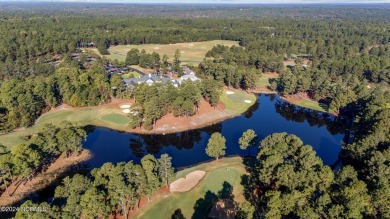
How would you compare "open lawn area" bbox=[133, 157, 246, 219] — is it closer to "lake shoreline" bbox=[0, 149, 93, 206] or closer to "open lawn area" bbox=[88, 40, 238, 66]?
"lake shoreline" bbox=[0, 149, 93, 206]

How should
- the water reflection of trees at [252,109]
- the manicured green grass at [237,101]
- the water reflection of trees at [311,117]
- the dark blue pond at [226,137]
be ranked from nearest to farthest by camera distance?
1. the dark blue pond at [226,137]
2. the water reflection of trees at [311,117]
3. the water reflection of trees at [252,109]
4. the manicured green grass at [237,101]

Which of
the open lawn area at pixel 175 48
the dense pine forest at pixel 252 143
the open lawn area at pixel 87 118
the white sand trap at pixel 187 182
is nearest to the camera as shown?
the dense pine forest at pixel 252 143

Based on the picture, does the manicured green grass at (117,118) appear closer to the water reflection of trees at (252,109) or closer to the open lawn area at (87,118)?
the open lawn area at (87,118)

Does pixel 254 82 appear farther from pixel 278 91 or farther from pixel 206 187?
pixel 206 187

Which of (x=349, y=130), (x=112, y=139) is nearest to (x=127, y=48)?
(x=112, y=139)

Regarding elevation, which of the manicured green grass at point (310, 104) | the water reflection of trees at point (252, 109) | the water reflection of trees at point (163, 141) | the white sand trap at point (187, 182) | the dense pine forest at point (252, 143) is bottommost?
the water reflection of trees at point (163, 141)

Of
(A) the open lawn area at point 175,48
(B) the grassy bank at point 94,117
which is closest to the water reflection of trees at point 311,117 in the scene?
(B) the grassy bank at point 94,117

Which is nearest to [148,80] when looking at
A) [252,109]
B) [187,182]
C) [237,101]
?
[237,101]

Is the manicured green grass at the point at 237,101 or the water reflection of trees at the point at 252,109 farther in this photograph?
the manicured green grass at the point at 237,101

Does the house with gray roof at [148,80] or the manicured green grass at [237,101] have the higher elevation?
the house with gray roof at [148,80]
